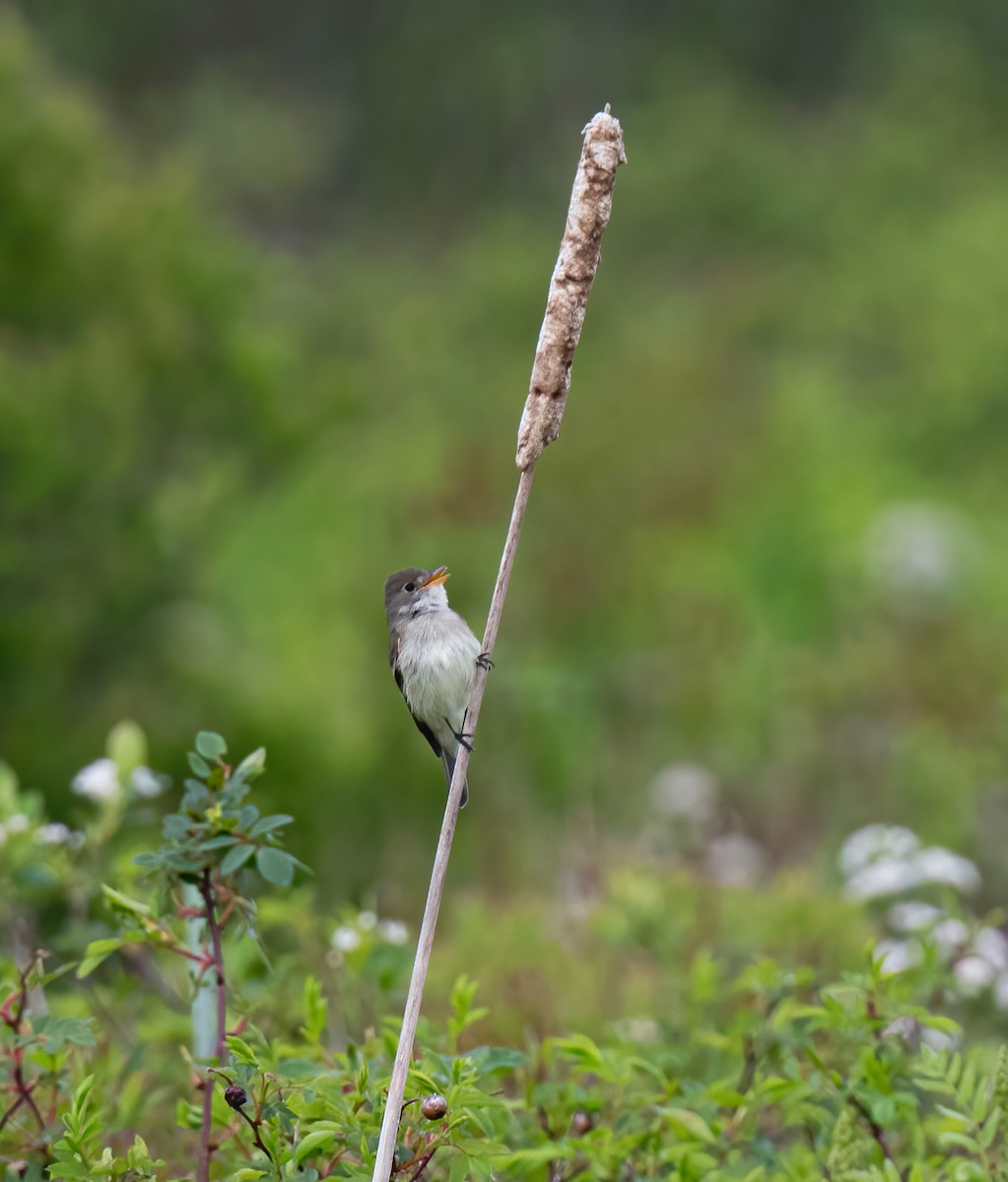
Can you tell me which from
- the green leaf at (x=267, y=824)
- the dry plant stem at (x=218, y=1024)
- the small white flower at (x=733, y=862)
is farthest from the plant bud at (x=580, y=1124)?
the small white flower at (x=733, y=862)

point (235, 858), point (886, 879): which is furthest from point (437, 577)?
point (886, 879)

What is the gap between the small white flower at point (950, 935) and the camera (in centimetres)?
264

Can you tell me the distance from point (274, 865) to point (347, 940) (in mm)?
636

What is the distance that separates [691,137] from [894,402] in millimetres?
4561

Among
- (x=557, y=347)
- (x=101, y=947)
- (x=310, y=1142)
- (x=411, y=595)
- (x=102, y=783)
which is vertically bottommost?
(x=310, y=1142)

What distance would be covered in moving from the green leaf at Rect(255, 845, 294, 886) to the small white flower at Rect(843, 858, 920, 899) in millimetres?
1855

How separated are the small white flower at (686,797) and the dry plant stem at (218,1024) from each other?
355 cm

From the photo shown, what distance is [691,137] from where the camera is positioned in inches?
579

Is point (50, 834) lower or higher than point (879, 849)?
lower

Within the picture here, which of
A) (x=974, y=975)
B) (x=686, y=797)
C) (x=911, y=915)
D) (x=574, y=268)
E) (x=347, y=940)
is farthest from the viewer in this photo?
(x=686, y=797)

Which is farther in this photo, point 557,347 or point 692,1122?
point 692,1122

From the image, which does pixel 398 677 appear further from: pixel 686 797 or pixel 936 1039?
pixel 686 797

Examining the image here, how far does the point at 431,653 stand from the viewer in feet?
7.68

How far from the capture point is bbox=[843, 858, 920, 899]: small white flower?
10.5 ft
